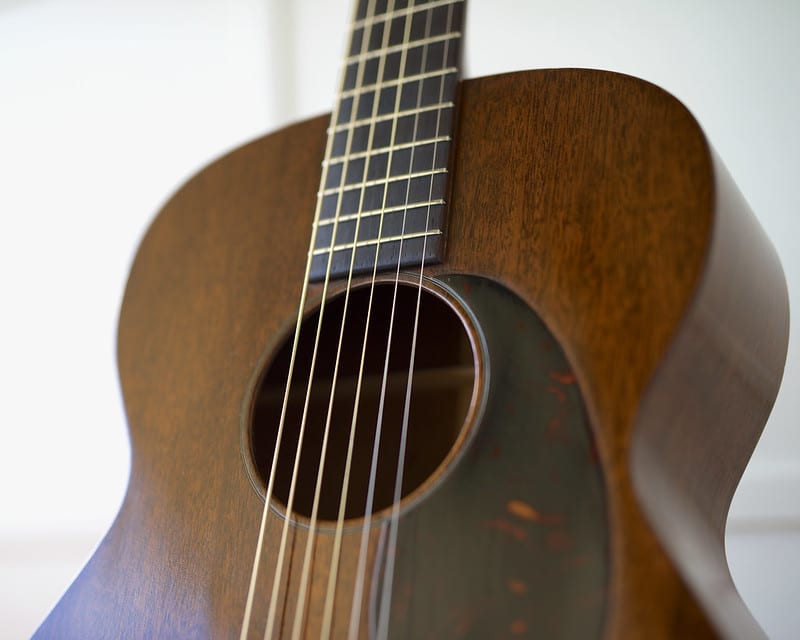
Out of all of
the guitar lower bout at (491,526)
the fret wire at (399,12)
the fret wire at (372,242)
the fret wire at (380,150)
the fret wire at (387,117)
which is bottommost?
the guitar lower bout at (491,526)

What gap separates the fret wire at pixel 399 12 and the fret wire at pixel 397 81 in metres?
0.10

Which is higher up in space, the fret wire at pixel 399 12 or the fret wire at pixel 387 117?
the fret wire at pixel 399 12

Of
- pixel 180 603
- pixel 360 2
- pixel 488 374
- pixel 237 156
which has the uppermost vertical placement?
pixel 360 2

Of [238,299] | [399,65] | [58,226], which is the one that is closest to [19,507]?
[58,226]

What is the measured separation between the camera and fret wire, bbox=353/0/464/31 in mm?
732

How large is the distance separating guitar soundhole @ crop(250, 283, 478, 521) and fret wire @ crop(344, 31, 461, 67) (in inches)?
9.3

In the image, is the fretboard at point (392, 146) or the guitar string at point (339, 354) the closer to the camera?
the guitar string at point (339, 354)

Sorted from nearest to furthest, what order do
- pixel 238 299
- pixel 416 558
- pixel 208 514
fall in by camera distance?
pixel 416 558 → pixel 208 514 → pixel 238 299

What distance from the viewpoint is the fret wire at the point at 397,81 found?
65 centimetres

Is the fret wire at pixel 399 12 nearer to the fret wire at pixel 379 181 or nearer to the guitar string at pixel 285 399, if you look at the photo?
the guitar string at pixel 285 399

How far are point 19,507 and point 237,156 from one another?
0.54 m

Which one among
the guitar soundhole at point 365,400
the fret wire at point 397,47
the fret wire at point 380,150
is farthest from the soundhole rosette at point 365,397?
the fret wire at point 397,47

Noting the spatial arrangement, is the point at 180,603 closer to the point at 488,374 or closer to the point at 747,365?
the point at 488,374

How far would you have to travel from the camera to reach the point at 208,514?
523mm
